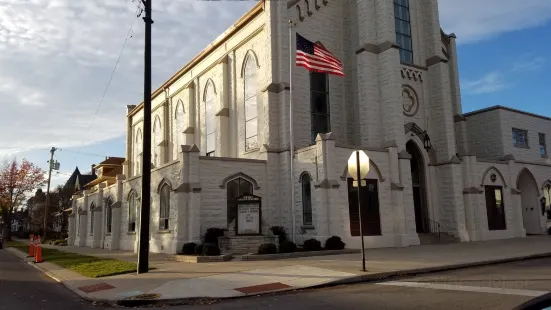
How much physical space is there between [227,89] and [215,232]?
39.2 feet

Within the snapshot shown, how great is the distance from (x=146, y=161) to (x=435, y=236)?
1915cm

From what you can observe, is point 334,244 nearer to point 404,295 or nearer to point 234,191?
point 234,191

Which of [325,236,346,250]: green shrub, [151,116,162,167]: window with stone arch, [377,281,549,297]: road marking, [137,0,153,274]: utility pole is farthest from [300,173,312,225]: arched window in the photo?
[151,116,162,167]: window with stone arch

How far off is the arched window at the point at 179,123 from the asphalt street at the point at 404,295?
85.4ft

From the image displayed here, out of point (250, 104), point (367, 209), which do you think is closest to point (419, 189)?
point (367, 209)

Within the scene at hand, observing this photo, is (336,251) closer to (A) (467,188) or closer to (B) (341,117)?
(B) (341,117)

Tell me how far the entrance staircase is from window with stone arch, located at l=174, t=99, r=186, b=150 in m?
20.9

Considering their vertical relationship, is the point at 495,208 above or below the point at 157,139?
below

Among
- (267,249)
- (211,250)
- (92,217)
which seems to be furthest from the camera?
(92,217)

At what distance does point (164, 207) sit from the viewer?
2538 centimetres

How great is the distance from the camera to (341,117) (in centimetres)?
2794

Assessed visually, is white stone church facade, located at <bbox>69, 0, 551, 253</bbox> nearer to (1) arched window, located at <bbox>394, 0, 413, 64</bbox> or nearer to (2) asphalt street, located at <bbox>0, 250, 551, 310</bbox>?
(1) arched window, located at <bbox>394, 0, 413, 64</bbox>

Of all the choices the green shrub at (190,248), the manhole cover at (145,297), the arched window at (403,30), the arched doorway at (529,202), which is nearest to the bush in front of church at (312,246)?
the green shrub at (190,248)

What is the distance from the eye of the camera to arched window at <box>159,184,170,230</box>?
81.4 feet
